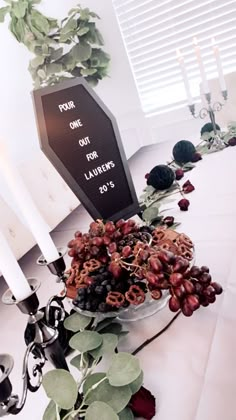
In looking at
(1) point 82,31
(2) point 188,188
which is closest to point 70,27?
(1) point 82,31

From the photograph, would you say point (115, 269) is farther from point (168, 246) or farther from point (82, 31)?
point (82, 31)

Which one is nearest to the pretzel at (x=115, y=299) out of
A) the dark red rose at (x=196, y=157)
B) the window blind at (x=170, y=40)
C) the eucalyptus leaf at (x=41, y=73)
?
the dark red rose at (x=196, y=157)

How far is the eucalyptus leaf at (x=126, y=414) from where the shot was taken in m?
0.40

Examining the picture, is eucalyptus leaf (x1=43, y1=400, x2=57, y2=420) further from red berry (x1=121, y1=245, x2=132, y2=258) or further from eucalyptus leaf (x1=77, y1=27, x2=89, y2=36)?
eucalyptus leaf (x1=77, y1=27, x2=89, y2=36)

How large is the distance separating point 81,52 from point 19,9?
359 millimetres

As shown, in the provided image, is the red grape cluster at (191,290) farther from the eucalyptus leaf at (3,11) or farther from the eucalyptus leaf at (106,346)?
the eucalyptus leaf at (3,11)

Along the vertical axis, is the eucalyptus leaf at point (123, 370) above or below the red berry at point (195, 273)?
below

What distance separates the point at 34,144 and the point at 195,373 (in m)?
1.63

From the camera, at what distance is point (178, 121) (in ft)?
7.73

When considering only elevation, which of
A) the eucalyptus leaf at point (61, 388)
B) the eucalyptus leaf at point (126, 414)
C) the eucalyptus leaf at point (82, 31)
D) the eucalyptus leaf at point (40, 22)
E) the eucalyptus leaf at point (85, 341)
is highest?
the eucalyptus leaf at point (40, 22)

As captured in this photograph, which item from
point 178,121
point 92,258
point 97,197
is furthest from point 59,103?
point 178,121

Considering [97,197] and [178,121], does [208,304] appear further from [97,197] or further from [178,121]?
[178,121]

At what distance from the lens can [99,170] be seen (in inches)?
31.4

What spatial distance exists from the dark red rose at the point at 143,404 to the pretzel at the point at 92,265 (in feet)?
0.68
